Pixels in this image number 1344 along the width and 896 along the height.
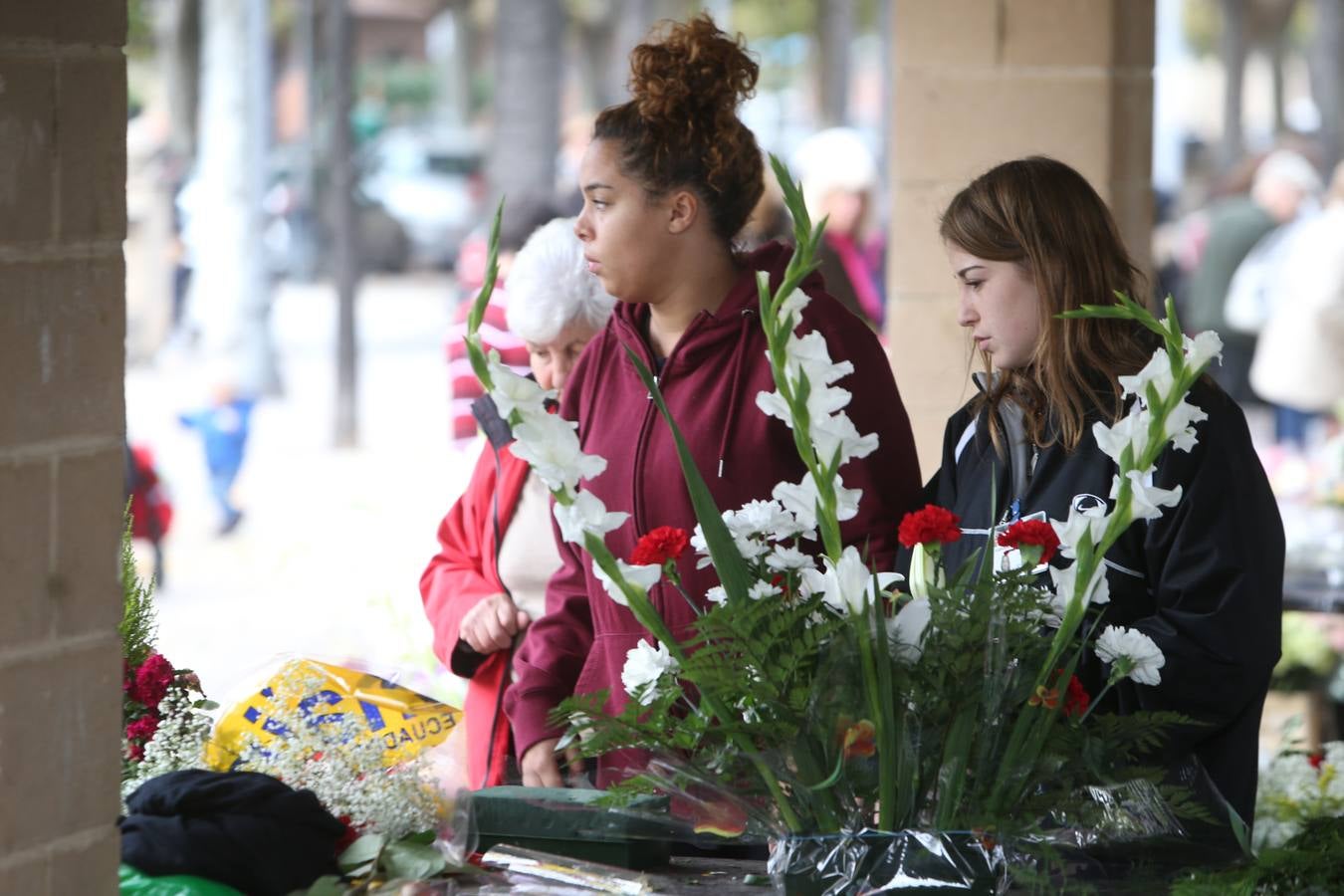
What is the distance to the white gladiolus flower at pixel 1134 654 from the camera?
2.28m

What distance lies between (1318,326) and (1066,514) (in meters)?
8.15

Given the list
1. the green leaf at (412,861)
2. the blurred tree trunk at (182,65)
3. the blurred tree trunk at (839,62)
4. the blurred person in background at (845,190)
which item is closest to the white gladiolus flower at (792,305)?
the green leaf at (412,861)

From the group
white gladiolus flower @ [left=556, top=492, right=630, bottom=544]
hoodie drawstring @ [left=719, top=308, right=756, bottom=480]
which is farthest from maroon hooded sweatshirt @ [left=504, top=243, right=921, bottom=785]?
white gladiolus flower @ [left=556, top=492, right=630, bottom=544]

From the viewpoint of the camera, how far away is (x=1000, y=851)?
7.11 ft

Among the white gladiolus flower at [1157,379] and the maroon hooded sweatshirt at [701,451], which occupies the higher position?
the white gladiolus flower at [1157,379]

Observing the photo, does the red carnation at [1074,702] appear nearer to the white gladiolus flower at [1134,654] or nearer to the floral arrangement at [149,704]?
the white gladiolus flower at [1134,654]

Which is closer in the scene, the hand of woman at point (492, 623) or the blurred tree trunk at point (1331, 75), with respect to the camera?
the hand of woman at point (492, 623)

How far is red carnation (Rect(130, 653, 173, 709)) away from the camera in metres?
2.71

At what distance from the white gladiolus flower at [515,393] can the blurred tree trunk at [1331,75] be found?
24.4m

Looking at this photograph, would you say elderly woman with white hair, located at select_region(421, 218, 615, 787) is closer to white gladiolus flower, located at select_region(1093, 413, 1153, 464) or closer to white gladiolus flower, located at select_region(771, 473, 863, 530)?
white gladiolus flower, located at select_region(771, 473, 863, 530)

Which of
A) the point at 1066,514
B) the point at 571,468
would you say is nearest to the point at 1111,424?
the point at 1066,514

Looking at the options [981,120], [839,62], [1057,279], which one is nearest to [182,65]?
[839,62]

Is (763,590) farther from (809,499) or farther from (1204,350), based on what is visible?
(1204,350)

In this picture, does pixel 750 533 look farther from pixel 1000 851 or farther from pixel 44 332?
pixel 44 332
